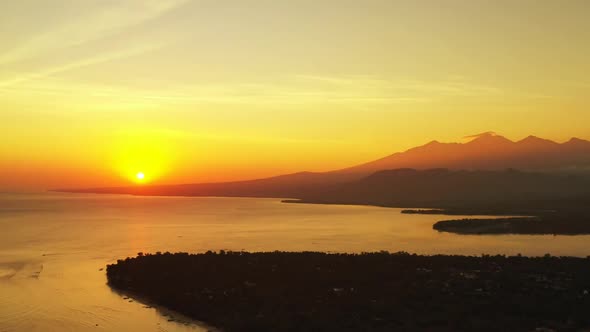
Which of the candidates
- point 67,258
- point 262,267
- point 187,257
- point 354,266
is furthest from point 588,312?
point 67,258

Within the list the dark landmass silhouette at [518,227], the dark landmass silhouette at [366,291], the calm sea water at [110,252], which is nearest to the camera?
the dark landmass silhouette at [366,291]

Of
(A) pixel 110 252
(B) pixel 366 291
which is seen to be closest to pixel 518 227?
(A) pixel 110 252

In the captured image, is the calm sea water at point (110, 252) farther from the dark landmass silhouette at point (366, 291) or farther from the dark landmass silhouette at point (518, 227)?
the dark landmass silhouette at point (518, 227)

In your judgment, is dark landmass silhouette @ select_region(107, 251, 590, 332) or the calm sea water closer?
dark landmass silhouette @ select_region(107, 251, 590, 332)

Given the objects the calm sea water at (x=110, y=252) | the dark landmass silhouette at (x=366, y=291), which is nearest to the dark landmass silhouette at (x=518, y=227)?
the calm sea water at (x=110, y=252)

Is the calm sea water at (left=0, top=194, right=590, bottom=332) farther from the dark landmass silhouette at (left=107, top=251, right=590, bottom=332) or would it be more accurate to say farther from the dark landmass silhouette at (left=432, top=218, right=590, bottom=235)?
the dark landmass silhouette at (left=432, top=218, right=590, bottom=235)

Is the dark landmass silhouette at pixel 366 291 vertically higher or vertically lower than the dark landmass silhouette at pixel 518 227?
lower

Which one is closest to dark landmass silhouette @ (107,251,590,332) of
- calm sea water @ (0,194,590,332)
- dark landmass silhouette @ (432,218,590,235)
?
calm sea water @ (0,194,590,332)

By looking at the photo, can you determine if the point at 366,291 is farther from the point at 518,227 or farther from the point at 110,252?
the point at 518,227
